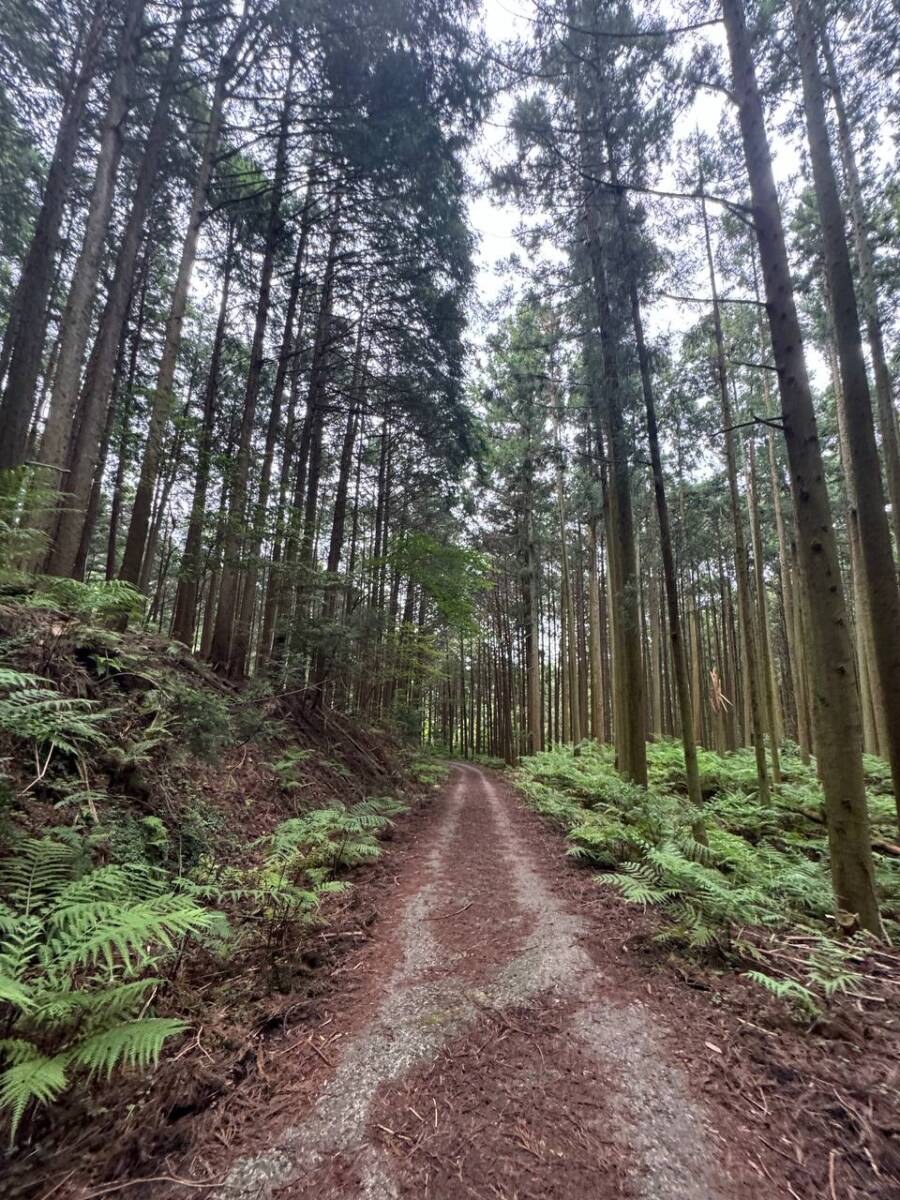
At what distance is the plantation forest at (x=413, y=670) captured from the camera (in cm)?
183

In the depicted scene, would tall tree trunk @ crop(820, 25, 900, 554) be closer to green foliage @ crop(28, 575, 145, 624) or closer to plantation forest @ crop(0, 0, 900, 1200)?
plantation forest @ crop(0, 0, 900, 1200)

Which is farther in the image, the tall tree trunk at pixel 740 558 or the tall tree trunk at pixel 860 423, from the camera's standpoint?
the tall tree trunk at pixel 740 558

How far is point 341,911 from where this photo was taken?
12.7ft

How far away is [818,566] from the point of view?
3941 millimetres

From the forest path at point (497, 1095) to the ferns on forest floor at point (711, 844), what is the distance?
1.06 metres

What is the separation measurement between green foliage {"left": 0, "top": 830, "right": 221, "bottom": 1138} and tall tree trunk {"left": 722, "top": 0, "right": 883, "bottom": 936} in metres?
4.56

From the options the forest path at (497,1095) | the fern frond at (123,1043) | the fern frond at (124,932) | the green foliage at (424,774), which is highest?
the fern frond at (124,932)

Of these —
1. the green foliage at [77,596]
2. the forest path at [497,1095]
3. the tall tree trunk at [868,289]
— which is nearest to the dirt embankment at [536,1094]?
the forest path at [497,1095]

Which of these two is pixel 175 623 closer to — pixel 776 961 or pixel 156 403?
pixel 156 403

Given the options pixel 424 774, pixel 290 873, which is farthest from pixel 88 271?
pixel 424 774

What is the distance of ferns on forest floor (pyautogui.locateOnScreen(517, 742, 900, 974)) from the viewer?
3639mm

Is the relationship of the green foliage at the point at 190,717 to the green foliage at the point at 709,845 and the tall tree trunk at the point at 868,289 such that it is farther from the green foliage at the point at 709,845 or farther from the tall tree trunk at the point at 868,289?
the tall tree trunk at the point at 868,289

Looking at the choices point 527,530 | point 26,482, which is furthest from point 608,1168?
point 527,530

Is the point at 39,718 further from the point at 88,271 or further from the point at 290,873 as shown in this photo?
the point at 88,271
